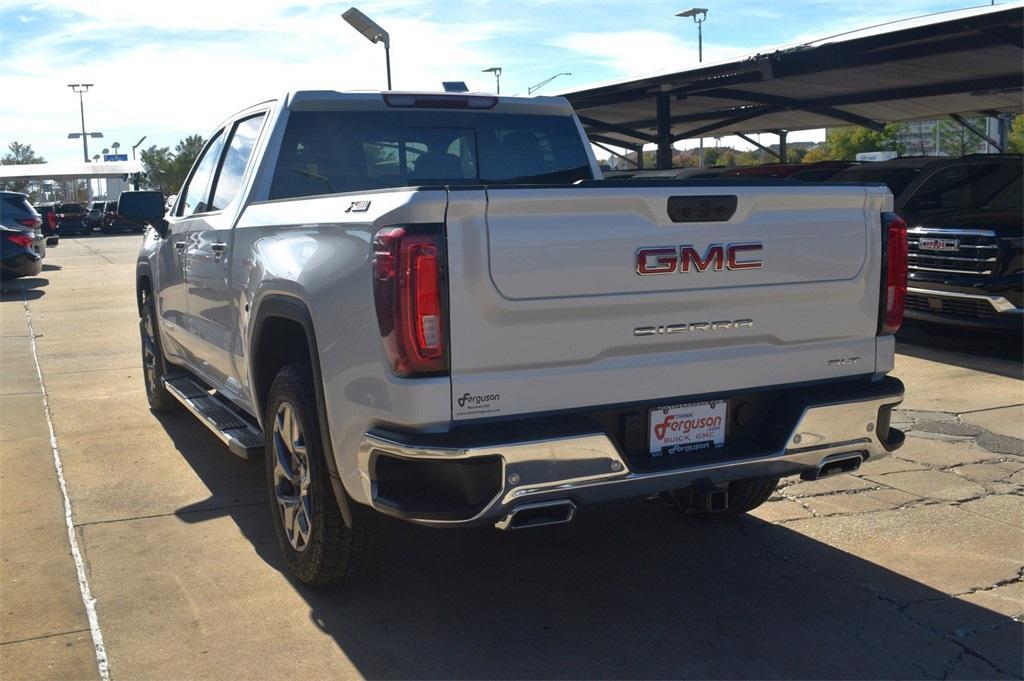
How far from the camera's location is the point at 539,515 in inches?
140

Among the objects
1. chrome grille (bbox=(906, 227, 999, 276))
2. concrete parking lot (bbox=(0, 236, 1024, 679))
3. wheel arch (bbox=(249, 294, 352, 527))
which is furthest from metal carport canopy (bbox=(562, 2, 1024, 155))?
wheel arch (bbox=(249, 294, 352, 527))

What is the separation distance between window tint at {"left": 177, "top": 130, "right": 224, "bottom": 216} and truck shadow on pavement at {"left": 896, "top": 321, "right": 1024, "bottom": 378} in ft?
20.6

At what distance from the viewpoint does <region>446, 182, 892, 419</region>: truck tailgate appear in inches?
135

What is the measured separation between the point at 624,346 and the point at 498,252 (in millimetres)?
579

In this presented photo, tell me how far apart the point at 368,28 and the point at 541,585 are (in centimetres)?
1763

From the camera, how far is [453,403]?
3428 millimetres

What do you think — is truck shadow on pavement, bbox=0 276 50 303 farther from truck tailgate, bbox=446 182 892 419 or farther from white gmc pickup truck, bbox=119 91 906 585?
truck tailgate, bbox=446 182 892 419

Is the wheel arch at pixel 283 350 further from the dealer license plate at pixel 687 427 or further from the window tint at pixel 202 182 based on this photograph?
the window tint at pixel 202 182

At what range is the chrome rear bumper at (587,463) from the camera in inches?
135

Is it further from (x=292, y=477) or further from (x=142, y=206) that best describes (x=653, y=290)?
(x=142, y=206)

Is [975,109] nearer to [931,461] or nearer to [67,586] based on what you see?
[931,461]

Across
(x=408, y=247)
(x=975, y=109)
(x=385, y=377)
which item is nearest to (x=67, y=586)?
(x=385, y=377)

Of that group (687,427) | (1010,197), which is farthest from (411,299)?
(1010,197)

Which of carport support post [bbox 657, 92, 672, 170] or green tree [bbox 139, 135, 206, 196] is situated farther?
green tree [bbox 139, 135, 206, 196]
